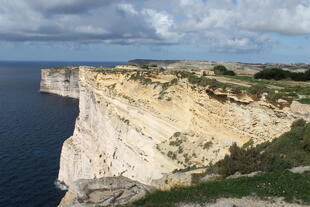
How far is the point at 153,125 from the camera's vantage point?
28359 mm

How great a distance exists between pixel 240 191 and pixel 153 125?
1784cm

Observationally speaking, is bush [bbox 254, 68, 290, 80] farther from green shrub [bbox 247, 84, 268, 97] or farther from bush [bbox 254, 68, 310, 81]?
green shrub [bbox 247, 84, 268, 97]

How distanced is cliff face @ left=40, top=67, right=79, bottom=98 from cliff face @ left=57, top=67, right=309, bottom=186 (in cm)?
6562

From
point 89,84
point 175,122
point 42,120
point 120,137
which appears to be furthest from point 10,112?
point 175,122

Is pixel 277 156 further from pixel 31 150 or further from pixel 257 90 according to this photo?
pixel 31 150

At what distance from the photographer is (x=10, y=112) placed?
74.5 metres

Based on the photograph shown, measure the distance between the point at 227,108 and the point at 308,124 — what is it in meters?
5.91

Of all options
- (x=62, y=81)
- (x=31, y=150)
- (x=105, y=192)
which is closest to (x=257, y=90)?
(x=105, y=192)

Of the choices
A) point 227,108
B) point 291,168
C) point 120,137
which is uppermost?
point 227,108

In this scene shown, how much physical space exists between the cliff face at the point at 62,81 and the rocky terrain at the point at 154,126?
6396 cm

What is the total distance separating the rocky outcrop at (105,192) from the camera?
11.0 metres

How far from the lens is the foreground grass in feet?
34.1

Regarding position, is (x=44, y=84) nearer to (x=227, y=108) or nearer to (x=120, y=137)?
(x=120, y=137)

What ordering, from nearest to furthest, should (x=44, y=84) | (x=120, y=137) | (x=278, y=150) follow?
(x=278, y=150)
(x=120, y=137)
(x=44, y=84)
